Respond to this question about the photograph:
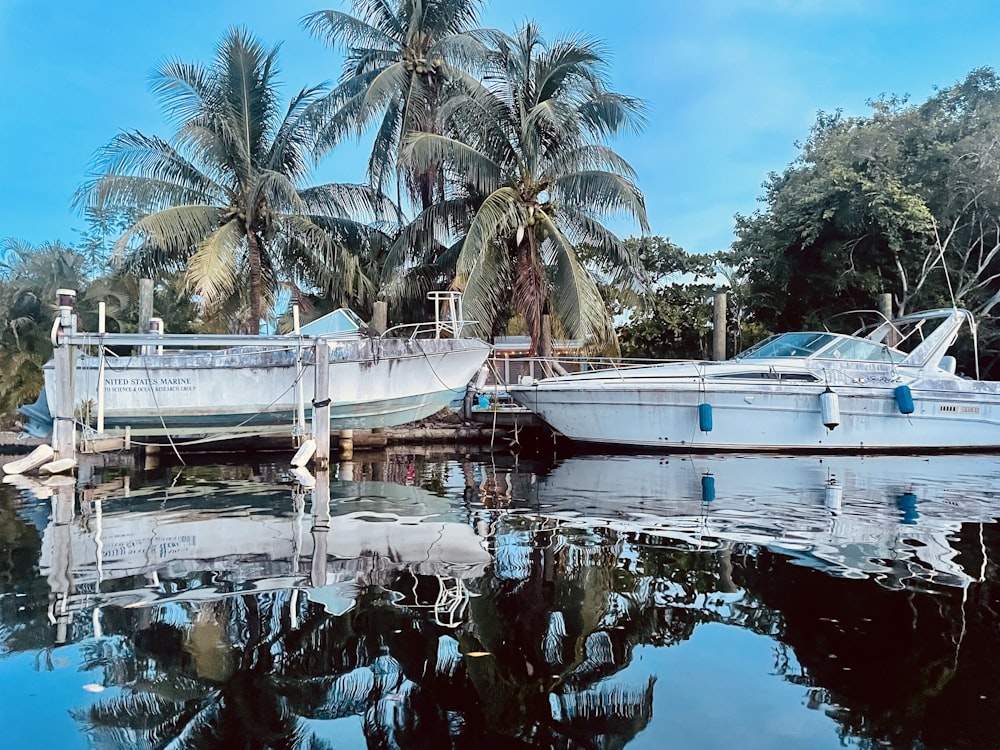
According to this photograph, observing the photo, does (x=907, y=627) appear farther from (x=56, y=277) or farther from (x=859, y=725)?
(x=56, y=277)

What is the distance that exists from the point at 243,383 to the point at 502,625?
975cm

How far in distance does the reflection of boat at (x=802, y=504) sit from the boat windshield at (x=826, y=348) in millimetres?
2063

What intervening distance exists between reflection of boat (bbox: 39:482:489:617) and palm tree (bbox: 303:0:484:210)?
1226 cm

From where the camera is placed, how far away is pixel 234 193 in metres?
17.2

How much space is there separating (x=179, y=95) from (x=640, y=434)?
13384 mm

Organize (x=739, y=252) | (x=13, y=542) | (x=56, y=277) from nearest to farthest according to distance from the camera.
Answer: (x=13, y=542), (x=56, y=277), (x=739, y=252)

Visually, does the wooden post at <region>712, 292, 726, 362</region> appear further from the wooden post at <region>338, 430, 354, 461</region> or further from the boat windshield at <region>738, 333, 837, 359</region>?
the wooden post at <region>338, 430, 354, 461</region>

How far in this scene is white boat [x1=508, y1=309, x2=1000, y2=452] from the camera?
13344mm

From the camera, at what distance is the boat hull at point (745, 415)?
1334cm

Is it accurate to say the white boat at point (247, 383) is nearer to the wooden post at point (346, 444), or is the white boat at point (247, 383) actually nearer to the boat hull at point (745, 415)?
the wooden post at point (346, 444)

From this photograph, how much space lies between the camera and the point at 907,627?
4.29 m

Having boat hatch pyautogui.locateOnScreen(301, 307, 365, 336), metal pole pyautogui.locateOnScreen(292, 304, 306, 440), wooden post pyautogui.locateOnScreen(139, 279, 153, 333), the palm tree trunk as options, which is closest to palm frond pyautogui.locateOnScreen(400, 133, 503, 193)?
boat hatch pyautogui.locateOnScreen(301, 307, 365, 336)

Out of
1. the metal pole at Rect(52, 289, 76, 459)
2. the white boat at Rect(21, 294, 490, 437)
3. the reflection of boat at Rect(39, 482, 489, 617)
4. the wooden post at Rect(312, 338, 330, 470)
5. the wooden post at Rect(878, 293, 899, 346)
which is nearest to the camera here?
the reflection of boat at Rect(39, 482, 489, 617)

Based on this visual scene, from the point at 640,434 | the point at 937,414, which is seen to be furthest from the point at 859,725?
the point at 937,414
